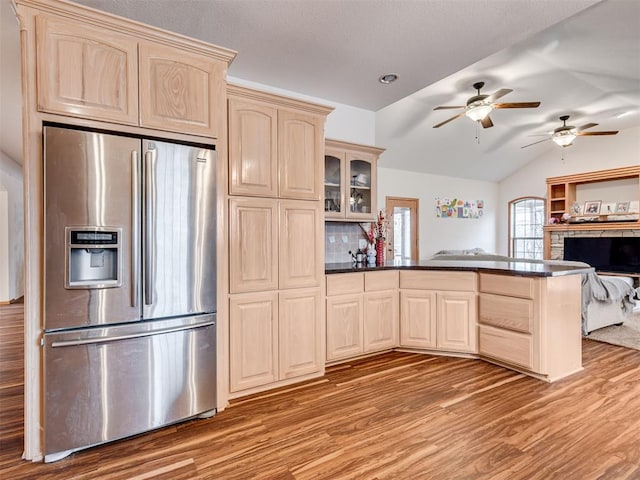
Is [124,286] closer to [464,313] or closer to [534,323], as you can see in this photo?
[464,313]

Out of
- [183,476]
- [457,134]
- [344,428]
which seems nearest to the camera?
[183,476]

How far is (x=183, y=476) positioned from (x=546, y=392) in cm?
255

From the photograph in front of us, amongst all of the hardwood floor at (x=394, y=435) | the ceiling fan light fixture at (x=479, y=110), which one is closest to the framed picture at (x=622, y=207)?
the ceiling fan light fixture at (x=479, y=110)

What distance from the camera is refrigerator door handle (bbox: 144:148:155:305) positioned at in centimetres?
208

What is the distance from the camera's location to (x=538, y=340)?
2848 mm

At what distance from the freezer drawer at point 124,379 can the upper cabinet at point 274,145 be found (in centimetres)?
109

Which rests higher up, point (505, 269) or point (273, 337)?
point (505, 269)

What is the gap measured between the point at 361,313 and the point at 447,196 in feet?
18.1

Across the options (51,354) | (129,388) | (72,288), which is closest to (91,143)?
(72,288)

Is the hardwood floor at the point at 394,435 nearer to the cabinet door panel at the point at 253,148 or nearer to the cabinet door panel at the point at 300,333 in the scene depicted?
the cabinet door panel at the point at 300,333

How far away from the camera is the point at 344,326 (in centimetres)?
324

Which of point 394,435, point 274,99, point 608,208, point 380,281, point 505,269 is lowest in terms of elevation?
point 394,435

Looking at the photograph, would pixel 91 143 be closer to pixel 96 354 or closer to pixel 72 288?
pixel 72 288

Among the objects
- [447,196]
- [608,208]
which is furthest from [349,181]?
[608,208]
